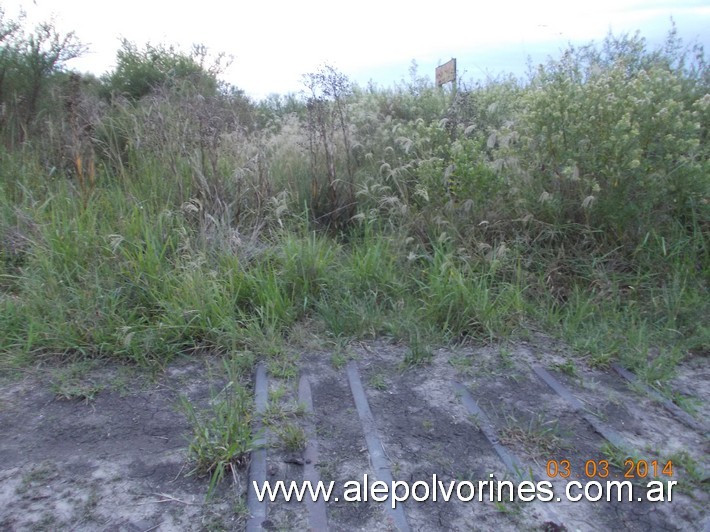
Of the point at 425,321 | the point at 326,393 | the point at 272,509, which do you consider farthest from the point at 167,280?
the point at 272,509

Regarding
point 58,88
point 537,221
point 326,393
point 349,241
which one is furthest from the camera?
point 58,88

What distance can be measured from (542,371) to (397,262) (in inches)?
60.9

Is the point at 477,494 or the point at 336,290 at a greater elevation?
the point at 336,290

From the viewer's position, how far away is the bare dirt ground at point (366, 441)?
268cm

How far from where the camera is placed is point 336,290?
4.68 m

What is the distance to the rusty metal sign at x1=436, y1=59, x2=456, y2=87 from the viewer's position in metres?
8.03

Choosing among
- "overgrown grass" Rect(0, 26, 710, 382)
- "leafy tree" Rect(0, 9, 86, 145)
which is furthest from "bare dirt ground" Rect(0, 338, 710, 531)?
"leafy tree" Rect(0, 9, 86, 145)

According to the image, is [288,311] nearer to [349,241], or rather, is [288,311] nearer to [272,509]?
[349,241]

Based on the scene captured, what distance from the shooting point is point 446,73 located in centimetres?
A: 818

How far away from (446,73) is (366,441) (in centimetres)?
609
